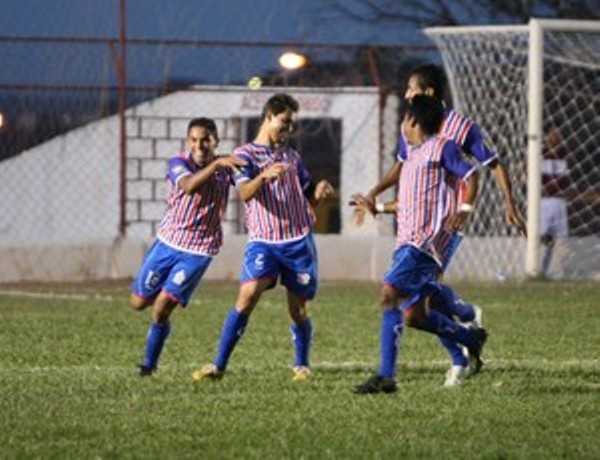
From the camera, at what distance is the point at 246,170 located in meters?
11.4

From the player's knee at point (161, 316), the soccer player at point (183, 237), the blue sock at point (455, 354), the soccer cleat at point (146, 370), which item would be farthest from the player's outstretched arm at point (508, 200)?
the soccer cleat at point (146, 370)

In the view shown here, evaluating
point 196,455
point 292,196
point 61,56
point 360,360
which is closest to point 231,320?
point 292,196

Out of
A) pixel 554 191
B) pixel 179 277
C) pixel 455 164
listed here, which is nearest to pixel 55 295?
pixel 554 191

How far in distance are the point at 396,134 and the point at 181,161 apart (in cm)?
1248

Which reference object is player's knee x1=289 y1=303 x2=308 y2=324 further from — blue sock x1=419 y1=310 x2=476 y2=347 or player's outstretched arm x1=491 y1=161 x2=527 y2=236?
player's outstretched arm x1=491 y1=161 x2=527 y2=236

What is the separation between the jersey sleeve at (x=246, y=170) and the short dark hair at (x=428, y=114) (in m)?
1.08

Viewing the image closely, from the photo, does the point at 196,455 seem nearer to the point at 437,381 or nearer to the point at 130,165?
the point at 437,381

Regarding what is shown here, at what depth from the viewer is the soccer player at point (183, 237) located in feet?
39.3

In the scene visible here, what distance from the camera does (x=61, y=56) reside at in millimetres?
23203

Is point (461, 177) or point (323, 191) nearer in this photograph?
point (461, 177)

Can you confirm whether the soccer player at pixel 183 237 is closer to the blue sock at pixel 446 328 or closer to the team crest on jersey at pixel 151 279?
the team crest on jersey at pixel 151 279

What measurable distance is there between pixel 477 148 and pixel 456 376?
1.30 meters

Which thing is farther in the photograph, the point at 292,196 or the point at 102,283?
the point at 102,283

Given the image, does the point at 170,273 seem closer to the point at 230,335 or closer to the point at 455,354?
the point at 230,335
